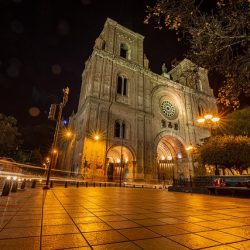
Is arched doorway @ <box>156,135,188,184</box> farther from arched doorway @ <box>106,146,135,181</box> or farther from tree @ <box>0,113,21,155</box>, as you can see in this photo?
tree @ <box>0,113,21,155</box>

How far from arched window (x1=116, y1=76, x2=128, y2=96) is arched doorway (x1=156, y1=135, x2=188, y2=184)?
9.62 meters

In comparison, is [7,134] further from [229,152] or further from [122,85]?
[229,152]

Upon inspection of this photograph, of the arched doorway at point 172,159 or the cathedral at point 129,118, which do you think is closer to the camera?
the cathedral at point 129,118

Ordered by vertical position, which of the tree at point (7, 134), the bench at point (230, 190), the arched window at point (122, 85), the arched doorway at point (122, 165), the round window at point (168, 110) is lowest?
the bench at point (230, 190)

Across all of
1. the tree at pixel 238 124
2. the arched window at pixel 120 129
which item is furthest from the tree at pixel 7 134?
the tree at pixel 238 124

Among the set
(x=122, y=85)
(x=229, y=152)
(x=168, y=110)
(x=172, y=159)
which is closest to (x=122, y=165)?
(x=172, y=159)

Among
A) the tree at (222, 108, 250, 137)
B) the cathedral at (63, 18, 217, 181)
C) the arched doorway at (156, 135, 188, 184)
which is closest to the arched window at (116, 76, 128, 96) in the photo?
the cathedral at (63, 18, 217, 181)

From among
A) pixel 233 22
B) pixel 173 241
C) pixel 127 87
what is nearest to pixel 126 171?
pixel 127 87

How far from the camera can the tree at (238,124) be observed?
2467 centimetres

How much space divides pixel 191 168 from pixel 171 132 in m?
6.29

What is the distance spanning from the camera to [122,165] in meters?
23.0

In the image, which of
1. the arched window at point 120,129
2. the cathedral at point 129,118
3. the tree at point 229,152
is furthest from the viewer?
the arched window at point 120,129

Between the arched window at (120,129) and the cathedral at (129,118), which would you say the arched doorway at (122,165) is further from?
the arched window at (120,129)

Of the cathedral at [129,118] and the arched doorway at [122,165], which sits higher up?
the cathedral at [129,118]
